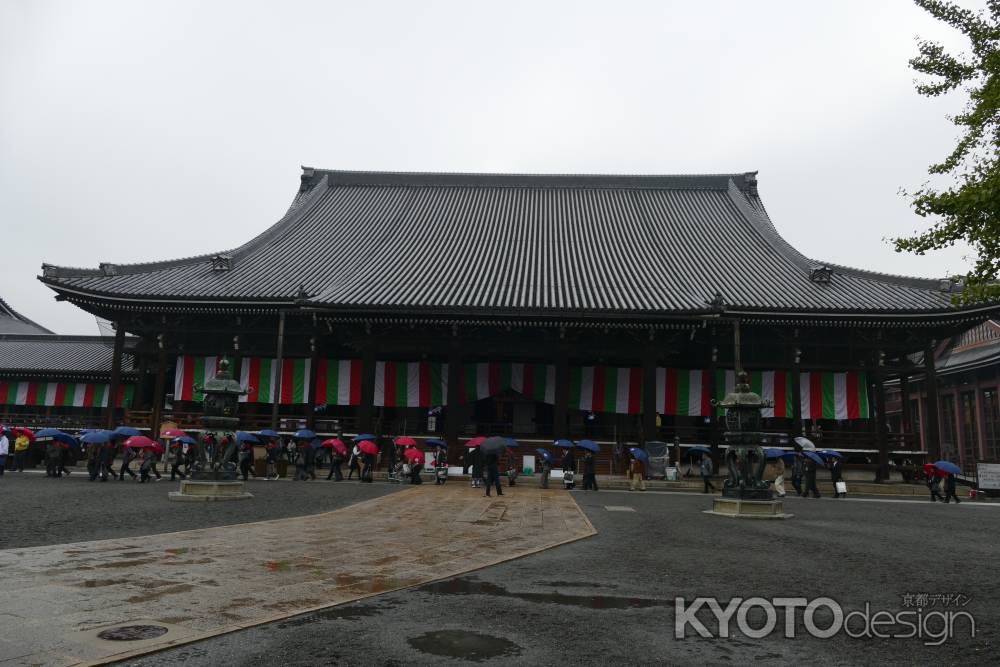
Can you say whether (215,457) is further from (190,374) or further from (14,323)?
(14,323)

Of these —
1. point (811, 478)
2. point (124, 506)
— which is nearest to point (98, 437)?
point (124, 506)

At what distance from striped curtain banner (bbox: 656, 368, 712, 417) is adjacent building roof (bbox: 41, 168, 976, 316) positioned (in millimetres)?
3267

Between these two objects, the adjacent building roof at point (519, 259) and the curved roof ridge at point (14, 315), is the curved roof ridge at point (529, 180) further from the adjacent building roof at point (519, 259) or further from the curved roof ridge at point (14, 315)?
the curved roof ridge at point (14, 315)

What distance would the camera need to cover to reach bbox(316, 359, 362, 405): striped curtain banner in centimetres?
2511

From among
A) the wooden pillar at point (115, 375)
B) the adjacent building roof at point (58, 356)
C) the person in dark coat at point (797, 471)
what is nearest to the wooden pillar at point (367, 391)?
the wooden pillar at point (115, 375)

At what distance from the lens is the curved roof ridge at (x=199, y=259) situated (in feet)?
79.5

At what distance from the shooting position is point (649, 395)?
23.4 metres

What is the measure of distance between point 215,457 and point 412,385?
33.4 ft

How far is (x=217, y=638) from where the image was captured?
4559mm

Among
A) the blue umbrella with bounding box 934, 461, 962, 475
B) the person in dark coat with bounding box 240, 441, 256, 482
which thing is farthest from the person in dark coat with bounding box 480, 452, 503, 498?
the blue umbrella with bounding box 934, 461, 962, 475

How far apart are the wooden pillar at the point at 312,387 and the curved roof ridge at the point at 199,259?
284 inches

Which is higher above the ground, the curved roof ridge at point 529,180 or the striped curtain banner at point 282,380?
the curved roof ridge at point 529,180

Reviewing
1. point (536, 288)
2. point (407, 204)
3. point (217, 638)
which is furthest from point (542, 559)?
point (407, 204)

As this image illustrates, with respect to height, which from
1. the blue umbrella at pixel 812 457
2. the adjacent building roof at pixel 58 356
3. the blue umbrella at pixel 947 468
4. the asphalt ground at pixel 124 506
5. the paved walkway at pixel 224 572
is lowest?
the asphalt ground at pixel 124 506
